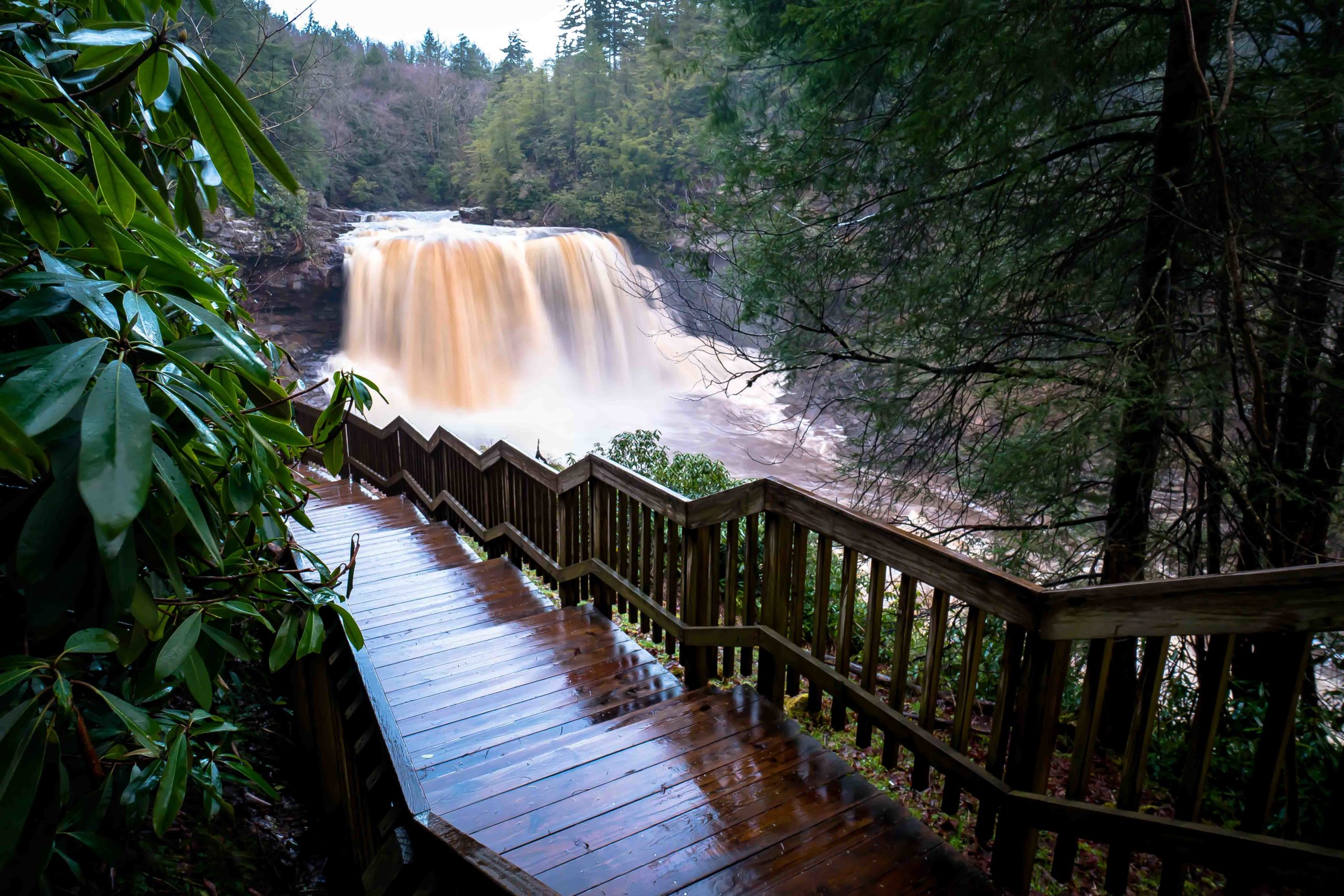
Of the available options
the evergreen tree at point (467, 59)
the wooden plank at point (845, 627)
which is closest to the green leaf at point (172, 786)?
the wooden plank at point (845, 627)

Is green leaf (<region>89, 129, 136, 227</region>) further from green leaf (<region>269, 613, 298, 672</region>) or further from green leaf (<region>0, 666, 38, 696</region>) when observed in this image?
green leaf (<region>269, 613, 298, 672</region>)

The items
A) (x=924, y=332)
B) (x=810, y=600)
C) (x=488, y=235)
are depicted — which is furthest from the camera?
(x=488, y=235)

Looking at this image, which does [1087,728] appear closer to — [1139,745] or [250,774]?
[1139,745]

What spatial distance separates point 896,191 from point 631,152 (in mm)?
22774

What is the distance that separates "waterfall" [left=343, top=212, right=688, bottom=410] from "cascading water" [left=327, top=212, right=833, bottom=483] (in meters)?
0.03

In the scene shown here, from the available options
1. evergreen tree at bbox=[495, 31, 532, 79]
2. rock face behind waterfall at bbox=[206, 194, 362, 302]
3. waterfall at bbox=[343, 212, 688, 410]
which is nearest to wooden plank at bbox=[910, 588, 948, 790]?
waterfall at bbox=[343, 212, 688, 410]

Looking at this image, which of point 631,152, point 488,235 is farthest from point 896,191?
point 631,152

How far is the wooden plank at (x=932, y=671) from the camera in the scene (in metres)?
2.41

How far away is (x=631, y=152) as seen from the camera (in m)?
25.9

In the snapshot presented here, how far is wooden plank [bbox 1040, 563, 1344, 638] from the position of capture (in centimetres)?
162

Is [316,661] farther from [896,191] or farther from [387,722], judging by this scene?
[896,191]

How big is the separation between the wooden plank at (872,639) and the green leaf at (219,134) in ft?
6.77

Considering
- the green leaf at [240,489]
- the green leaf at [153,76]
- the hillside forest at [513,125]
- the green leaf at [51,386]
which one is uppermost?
the hillside forest at [513,125]

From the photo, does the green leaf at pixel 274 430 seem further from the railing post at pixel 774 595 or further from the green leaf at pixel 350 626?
the railing post at pixel 774 595
